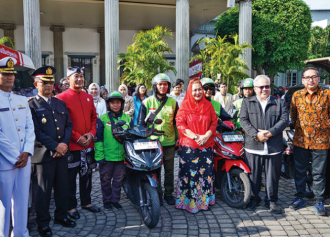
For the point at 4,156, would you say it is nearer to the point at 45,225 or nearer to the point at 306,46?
the point at 45,225

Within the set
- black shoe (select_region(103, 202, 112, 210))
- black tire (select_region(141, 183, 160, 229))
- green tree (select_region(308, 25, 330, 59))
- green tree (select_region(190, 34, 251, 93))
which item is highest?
green tree (select_region(308, 25, 330, 59))

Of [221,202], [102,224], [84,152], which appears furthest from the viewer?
[221,202]

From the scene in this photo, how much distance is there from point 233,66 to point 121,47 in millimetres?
11631

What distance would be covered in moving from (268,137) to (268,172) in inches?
21.3

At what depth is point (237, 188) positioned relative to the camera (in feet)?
14.3

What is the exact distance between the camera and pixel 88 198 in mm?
4250

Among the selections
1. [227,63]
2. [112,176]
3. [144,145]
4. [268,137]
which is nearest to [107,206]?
[112,176]

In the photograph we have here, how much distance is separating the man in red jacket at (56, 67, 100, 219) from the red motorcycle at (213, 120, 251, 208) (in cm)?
194

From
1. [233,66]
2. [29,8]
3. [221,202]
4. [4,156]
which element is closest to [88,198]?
Answer: [4,156]

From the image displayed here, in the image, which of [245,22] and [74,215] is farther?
[245,22]

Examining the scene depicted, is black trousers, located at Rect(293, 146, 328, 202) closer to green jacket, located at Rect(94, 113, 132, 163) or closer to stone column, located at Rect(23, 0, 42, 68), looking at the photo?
green jacket, located at Rect(94, 113, 132, 163)

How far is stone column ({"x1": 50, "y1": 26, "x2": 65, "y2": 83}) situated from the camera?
18.4m

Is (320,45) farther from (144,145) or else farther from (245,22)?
(144,145)

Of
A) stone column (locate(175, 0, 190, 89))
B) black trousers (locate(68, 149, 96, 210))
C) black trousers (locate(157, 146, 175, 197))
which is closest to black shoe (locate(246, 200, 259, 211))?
black trousers (locate(157, 146, 175, 197))
